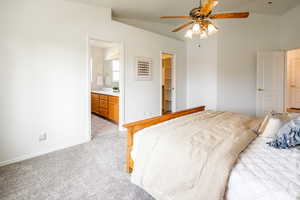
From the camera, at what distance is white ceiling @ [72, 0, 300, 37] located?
3.32 metres

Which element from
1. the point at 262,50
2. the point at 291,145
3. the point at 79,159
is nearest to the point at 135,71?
the point at 79,159

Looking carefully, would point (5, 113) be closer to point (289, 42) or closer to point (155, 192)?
point (155, 192)

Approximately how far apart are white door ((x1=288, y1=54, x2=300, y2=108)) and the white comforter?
6309 mm

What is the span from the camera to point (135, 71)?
150 inches

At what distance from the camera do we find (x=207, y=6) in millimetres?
1881

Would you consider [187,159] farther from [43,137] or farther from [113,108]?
[113,108]

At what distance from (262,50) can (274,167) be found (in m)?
4.22

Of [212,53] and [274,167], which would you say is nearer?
[274,167]

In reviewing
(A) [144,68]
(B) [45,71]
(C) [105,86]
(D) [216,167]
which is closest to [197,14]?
(D) [216,167]

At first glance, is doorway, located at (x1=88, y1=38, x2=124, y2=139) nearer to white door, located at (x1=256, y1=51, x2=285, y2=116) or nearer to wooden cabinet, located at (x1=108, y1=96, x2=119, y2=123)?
wooden cabinet, located at (x1=108, y1=96, x2=119, y2=123)

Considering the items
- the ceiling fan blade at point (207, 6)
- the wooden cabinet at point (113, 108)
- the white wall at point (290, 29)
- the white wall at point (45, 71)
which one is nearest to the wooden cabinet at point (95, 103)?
the wooden cabinet at point (113, 108)

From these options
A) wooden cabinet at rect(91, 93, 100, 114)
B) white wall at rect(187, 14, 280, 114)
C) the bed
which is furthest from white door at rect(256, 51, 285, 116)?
wooden cabinet at rect(91, 93, 100, 114)

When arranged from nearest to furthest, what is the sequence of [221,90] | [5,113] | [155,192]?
[155,192] → [5,113] → [221,90]

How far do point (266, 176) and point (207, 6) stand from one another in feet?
5.93
